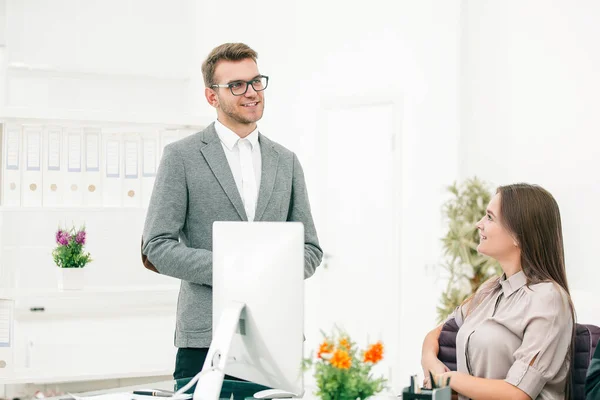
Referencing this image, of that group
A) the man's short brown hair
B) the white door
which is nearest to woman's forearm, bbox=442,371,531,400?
the man's short brown hair

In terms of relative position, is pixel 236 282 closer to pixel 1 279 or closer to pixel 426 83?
pixel 1 279

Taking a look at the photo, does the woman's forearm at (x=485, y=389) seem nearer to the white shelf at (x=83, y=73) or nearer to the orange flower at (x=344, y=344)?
the orange flower at (x=344, y=344)

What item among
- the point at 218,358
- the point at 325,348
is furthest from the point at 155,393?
the point at 325,348

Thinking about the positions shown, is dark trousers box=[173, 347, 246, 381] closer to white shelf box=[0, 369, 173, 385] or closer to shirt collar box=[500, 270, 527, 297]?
shirt collar box=[500, 270, 527, 297]

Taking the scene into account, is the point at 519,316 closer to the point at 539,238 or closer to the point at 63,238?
the point at 539,238

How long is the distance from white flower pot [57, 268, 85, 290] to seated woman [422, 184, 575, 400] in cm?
180

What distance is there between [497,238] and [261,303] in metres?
0.87

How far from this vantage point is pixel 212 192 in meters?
2.27

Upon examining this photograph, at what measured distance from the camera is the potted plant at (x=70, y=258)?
3488 millimetres

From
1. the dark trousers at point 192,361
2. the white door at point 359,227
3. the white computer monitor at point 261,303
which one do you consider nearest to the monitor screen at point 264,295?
the white computer monitor at point 261,303

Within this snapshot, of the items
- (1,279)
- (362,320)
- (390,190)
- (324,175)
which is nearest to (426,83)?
(390,190)

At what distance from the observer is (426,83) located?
16.0 ft

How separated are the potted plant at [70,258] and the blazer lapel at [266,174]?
147 cm

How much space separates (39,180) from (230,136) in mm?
1578
